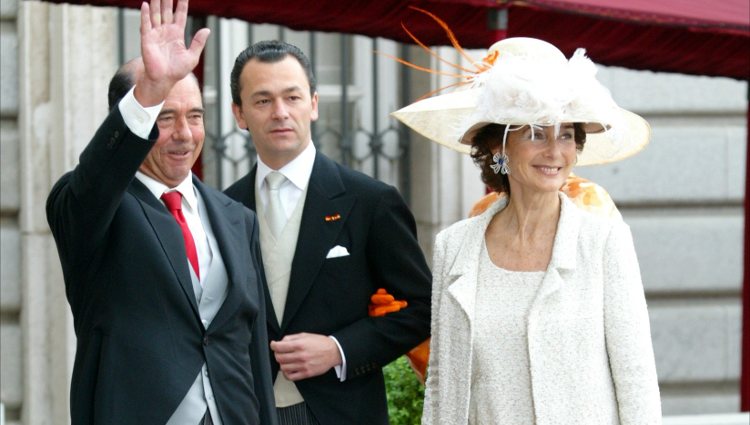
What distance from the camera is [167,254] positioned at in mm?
3775

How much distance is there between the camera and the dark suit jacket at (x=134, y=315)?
3691mm

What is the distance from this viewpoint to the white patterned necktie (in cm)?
473

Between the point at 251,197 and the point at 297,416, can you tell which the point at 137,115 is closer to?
the point at 251,197

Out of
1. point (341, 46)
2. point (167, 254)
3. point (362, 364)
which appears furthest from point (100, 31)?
point (167, 254)

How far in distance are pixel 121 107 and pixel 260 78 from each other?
1.22 m

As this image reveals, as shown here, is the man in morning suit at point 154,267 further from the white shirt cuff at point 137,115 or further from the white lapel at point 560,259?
the white lapel at point 560,259

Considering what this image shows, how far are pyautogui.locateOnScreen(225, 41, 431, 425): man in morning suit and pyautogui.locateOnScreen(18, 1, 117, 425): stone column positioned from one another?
2786 mm

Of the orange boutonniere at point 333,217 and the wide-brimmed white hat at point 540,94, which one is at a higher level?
the wide-brimmed white hat at point 540,94

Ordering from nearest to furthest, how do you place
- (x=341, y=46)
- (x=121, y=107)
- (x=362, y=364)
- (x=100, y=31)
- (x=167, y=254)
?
1. (x=121, y=107)
2. (x=167, y=254)
3. (x=362, y=364)
4. (x=100, y=31)
5. (x=341, y=46)

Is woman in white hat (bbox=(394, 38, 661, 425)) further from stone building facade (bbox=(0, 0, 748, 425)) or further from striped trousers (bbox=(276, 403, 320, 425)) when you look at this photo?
stone building facade (bbox=(0, 0, 748, 425))

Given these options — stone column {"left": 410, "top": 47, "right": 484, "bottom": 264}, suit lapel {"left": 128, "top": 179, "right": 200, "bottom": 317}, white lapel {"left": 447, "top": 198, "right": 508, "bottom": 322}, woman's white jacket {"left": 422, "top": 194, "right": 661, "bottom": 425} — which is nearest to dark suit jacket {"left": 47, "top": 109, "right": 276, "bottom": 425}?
suit lapel {"left": 128, "top": 179, "right": 200, "bottom": 317}

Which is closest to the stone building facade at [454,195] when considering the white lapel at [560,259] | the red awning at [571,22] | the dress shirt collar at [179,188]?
the red awning at [571,22]

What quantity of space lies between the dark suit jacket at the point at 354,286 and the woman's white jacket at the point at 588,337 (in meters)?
0.65

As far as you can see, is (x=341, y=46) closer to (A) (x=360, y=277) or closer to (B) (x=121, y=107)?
(A) (x=360, y=277)
